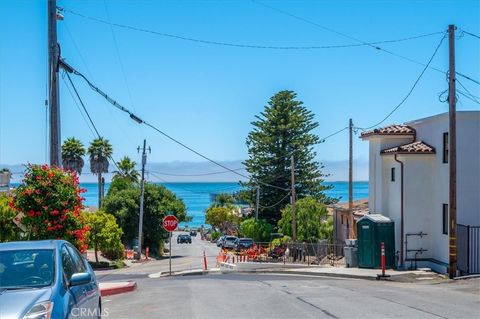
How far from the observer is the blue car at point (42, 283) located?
6234 millimetres

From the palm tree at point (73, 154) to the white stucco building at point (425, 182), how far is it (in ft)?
154

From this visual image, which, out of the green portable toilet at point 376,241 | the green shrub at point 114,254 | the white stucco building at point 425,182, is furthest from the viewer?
the green shrub at point 114,254

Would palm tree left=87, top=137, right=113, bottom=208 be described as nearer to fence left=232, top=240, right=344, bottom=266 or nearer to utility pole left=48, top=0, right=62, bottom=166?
fence left=232, top=240, right=344, bottom=266

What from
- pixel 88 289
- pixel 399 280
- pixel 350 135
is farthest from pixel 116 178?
pixel 88 289

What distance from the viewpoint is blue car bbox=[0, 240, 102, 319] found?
623cm

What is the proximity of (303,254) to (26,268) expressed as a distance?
3099 cm

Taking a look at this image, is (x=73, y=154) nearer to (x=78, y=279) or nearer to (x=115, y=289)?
(x=115, y=289)

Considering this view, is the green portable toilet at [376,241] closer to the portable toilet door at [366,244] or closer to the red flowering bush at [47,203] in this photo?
the portable toilet door at [366,244]

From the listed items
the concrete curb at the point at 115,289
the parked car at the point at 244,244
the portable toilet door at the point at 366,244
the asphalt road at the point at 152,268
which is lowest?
the asphalt road at the point at 152,268

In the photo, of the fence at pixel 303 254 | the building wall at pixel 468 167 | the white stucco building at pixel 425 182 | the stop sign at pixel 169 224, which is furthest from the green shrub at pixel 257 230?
the building wall at pixel 468 167

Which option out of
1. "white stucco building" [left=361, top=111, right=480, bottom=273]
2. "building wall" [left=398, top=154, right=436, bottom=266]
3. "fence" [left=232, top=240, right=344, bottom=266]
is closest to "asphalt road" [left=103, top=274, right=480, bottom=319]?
"white stucco building" [left=361, top=111, right=480, bottom=273]

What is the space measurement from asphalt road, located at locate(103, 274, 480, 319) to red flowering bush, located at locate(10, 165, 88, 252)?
227cm

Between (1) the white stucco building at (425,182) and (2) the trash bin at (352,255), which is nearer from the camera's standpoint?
(1) the white stucco building at (425,182)

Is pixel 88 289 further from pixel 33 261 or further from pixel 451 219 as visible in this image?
pixel 451 219
